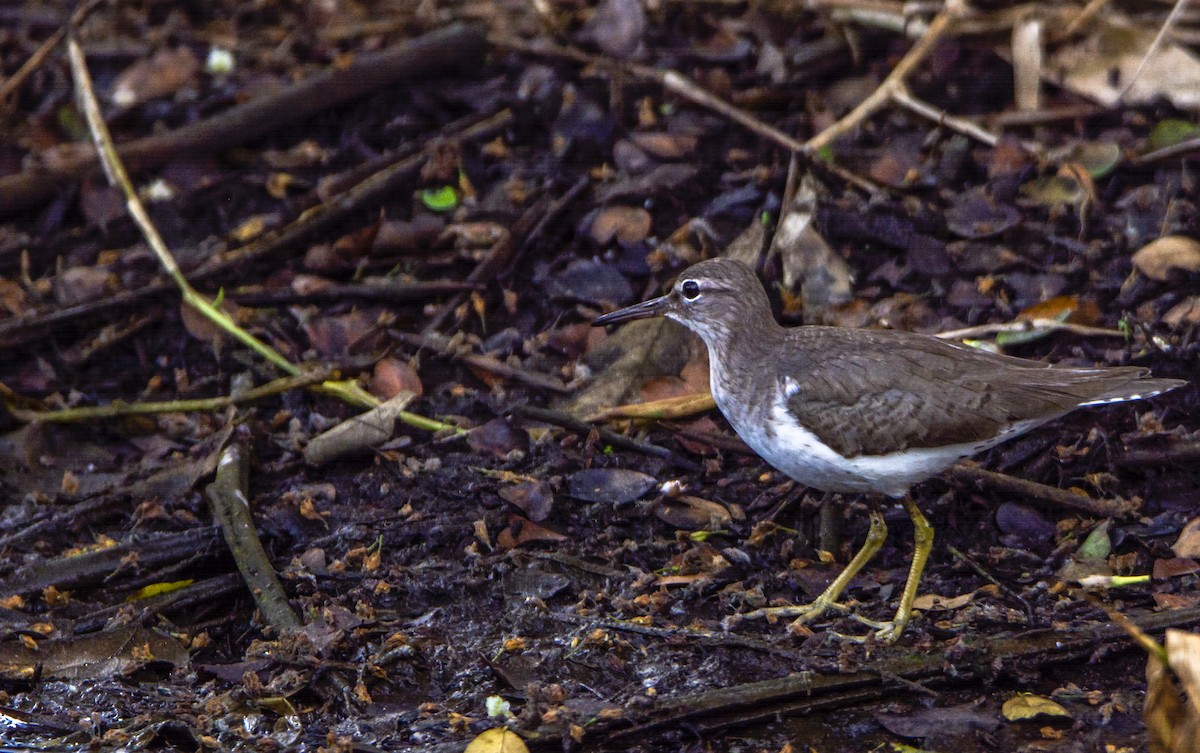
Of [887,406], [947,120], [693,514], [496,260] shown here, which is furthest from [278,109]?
[887,406]

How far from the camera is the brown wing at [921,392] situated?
5.42 metres

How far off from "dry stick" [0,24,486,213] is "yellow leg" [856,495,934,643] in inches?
190

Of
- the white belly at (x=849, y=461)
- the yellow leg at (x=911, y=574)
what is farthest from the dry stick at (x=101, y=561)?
the yellow leg at (x=911, y=574)

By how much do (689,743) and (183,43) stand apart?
7212 mm

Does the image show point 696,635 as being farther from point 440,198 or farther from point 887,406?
point 440,198

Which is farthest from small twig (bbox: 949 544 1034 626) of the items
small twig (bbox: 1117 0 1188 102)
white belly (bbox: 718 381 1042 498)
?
small twig (bbox: 1117 0 1188 102)

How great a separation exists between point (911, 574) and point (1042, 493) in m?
0.84

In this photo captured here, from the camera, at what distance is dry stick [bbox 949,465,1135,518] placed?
225 inches

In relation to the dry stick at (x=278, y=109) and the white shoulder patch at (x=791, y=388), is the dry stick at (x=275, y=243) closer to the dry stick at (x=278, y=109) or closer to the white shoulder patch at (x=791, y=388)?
the dry stick at (x=278, y=109)

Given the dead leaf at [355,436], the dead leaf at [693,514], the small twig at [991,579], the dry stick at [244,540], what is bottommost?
the dry stick at [244,540]

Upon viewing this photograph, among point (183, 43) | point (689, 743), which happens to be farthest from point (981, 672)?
point (183, 43)

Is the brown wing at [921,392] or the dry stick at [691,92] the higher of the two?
the dry stick at [691,92]

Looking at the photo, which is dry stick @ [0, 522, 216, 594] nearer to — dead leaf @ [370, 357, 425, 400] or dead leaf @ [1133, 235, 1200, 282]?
dead leaf @ [370, 357, 425, 400]

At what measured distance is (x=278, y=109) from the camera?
8781mm
